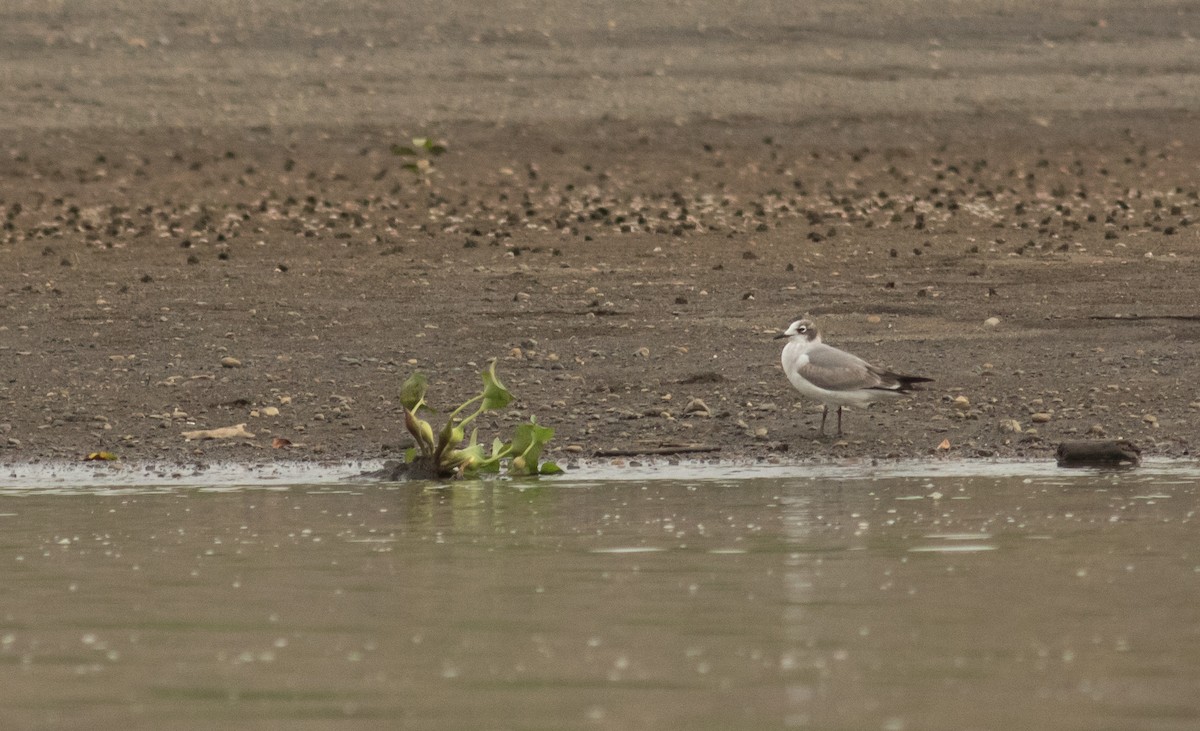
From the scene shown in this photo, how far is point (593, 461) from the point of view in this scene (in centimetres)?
1178

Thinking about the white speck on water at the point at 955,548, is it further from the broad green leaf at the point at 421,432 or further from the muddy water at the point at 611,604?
the broad green leaf at the point at 421,432

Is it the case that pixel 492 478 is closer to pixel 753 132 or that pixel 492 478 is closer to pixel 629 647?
pixel 629 647

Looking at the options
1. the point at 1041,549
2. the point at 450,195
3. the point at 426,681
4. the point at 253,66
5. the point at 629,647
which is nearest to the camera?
the point at 426,681

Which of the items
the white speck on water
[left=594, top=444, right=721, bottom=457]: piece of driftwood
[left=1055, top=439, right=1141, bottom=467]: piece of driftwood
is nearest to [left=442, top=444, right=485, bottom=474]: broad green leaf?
[left=594, top=444, right=721, bottom=457]: piece of driftwood

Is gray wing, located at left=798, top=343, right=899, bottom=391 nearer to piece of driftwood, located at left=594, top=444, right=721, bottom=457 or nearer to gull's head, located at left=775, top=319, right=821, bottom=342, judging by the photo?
gull's head, located at left=775, top=319, right=821, bottom=342

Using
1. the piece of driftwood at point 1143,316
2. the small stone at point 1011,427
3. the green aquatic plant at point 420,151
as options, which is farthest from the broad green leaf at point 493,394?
the green aquatic plant at point 420,151

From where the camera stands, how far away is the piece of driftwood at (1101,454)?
36.8 feet

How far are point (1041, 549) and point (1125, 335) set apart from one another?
21.3 ft

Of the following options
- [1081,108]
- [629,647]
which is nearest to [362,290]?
[629,647]

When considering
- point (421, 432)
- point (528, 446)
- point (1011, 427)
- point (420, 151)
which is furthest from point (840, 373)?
point (420, 151)

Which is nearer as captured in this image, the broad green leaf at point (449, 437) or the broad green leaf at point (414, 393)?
the broad green leaf at point (449, 437)

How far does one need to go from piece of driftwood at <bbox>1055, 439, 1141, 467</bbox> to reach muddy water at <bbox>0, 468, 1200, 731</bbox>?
25 cm

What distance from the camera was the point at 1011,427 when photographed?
12.3m

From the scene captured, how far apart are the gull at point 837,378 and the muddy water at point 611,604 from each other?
44.1 inches
